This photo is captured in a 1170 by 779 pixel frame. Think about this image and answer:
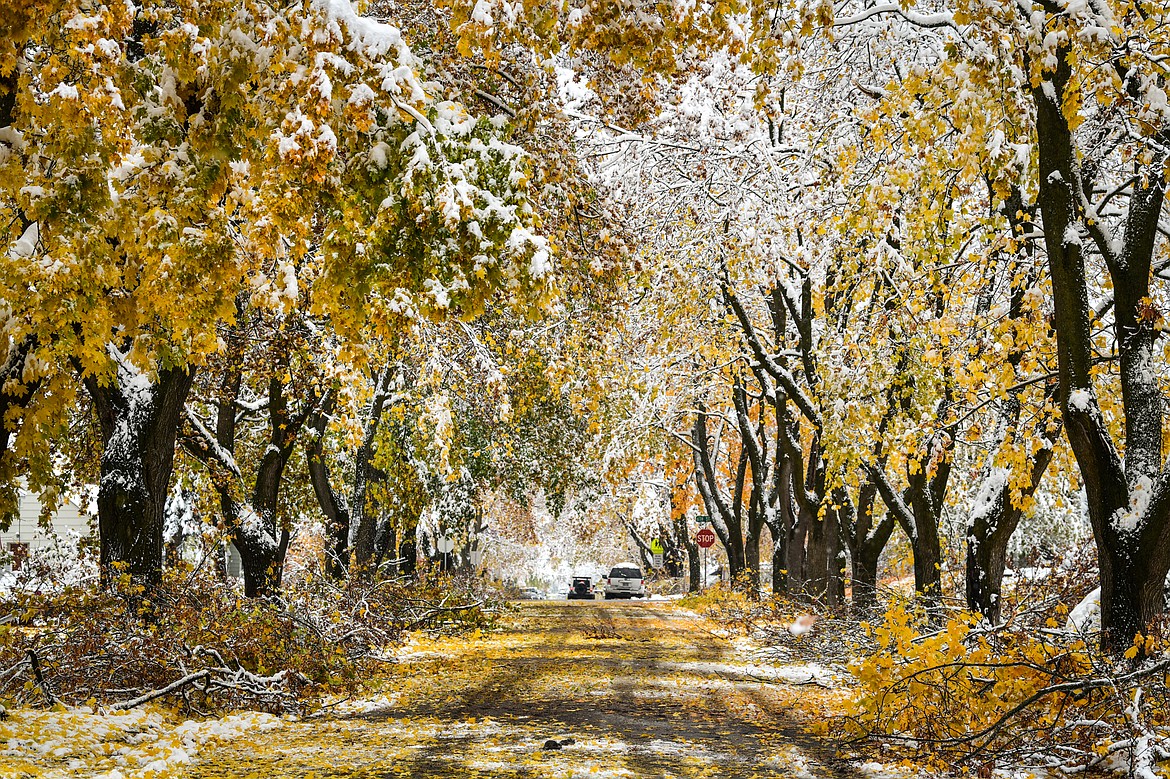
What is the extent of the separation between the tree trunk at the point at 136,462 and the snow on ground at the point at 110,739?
278cm

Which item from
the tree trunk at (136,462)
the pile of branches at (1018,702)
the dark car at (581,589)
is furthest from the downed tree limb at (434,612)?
the dark car at (581,589)

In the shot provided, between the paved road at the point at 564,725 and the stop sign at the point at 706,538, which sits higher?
the stop sign at the point at 706,538

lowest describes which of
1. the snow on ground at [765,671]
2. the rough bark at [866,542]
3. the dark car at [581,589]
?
the dark car at [581,589]

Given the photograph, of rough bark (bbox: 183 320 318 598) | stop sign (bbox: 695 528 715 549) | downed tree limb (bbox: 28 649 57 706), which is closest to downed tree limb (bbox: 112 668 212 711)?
downed tree limb (bbox: 28 649 57 706)

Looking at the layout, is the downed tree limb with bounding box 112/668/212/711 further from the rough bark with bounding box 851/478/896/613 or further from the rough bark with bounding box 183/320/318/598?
the rough bark with bounding box 851/478/896/613

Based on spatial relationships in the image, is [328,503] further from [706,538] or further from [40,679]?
[706,538]

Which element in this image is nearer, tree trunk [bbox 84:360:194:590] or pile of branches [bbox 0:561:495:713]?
pile of branches [bbox 0:561:495:713]

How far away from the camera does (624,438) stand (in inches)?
1112

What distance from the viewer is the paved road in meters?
8.20

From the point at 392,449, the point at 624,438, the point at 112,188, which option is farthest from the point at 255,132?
the point at 624,438

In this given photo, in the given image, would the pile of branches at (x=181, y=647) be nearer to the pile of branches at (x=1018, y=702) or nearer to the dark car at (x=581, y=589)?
the pile of branches at (x=1018, y=702)

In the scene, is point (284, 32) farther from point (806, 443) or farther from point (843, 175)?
point (806, 443)

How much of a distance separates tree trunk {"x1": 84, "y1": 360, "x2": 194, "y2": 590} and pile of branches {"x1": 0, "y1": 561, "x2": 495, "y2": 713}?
1.59ft

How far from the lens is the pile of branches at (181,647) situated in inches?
408
